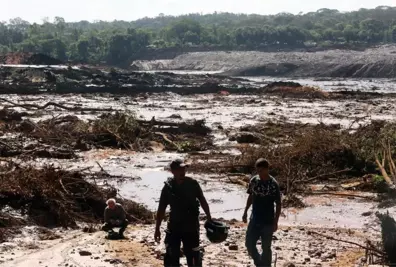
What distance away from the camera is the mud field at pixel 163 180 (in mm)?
7758

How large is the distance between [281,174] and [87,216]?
16.8ft

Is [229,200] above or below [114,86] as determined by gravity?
below

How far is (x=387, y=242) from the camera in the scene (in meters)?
6.58

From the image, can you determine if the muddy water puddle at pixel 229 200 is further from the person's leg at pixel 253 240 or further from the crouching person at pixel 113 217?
the person's leg at pixel 253 240

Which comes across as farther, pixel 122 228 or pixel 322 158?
pixel 322 158

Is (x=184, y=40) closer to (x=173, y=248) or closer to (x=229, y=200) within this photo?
(x=229, y=200)

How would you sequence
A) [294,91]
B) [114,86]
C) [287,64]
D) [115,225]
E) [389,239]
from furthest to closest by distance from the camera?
[287,64], [114,86], [294,91], [115,225], [389,239]

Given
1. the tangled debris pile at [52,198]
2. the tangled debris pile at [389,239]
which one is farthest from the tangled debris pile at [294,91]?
→ the tangled debris pile at [389,239]

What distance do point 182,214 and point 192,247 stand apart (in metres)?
0.38

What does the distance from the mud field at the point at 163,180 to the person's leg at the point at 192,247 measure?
1.27m

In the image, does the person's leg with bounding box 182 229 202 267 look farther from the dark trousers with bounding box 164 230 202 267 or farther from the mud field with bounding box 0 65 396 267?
the mud field with bounding box 0 65 396 267

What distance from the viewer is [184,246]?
19.6ft

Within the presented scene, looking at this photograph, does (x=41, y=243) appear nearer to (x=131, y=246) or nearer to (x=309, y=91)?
(x=131, y=246)

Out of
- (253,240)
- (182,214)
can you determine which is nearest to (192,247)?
(182,214)
